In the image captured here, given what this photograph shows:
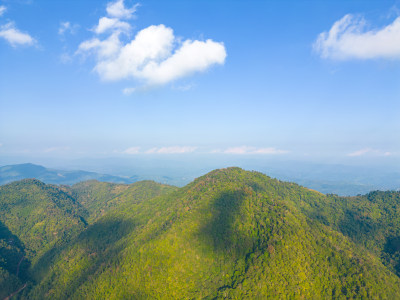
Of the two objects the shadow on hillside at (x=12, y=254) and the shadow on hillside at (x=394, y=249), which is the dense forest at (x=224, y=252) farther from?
the shadow on hillside at (x=12, y=254)

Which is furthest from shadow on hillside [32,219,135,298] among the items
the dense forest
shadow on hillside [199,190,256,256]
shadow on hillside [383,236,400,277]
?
shadow on hillside [383,236,400,277]

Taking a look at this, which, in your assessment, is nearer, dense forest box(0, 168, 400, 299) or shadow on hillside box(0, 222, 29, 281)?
dense forest box(0, 168, 400, 299)

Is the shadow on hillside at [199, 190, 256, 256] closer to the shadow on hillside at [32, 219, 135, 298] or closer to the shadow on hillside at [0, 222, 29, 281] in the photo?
the shadow on hillside at [32, 219, 135, 298]

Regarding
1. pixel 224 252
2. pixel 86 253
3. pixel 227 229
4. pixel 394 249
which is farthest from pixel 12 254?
pixel 394 249

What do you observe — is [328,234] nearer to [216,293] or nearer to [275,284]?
[275,284]

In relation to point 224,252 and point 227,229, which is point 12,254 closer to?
point 224,252

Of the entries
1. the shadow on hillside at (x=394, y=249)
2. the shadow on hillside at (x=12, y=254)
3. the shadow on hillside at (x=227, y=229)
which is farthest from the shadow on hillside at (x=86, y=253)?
the shadow on hillside at (x=394, y=249)
